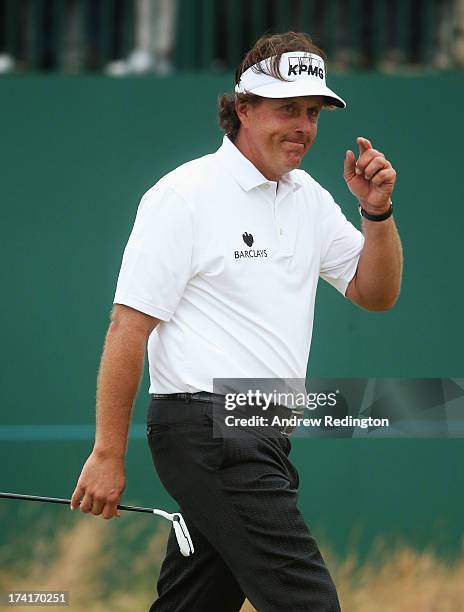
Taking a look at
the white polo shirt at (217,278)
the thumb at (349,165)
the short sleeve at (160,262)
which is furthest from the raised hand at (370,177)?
the short sleeve at (160,262)

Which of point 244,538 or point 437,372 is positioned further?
point 437,372

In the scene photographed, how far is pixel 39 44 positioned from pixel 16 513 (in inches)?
74.6

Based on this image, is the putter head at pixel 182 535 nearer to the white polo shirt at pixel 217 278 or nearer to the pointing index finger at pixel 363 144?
the white polo shirt at pixel 217 278

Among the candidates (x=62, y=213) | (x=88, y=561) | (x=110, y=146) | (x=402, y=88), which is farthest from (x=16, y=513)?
(x=402, y=88)

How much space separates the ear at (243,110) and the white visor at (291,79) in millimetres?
35

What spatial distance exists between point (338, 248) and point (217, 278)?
565mm

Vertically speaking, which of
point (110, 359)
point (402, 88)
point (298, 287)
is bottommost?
point (110, 359)

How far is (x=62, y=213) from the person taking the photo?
16.0ft

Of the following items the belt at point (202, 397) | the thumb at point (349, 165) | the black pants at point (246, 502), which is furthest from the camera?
the thumb at point (349, 165)

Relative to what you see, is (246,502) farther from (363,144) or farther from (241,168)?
(363,144)

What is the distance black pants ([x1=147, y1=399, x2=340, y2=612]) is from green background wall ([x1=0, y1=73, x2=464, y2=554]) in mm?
1479

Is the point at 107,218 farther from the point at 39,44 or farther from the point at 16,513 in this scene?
the point at 16,513

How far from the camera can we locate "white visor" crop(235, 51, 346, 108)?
3.50 metres

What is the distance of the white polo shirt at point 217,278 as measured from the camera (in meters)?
3.33
